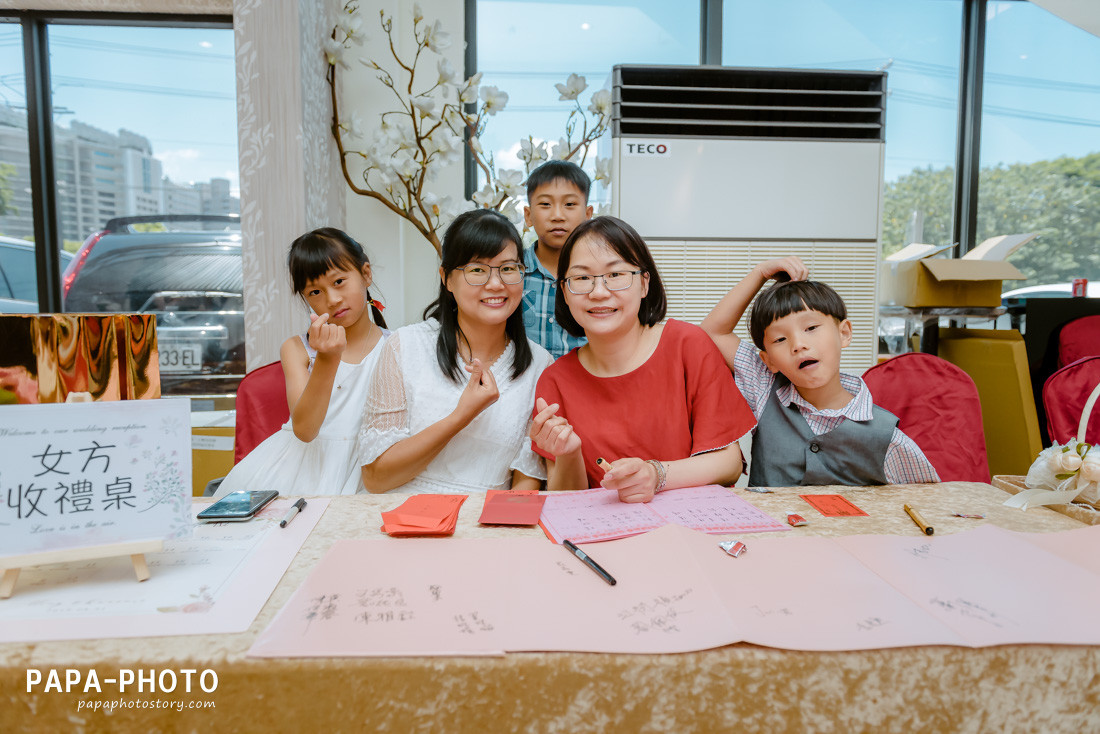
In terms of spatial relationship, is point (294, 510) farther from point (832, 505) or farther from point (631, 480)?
point (832, 505)

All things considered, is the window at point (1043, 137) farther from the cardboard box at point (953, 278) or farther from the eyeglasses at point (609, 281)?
the eyeglasses at point (609, 281)

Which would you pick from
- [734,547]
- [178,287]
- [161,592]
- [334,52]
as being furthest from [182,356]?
[734,547]

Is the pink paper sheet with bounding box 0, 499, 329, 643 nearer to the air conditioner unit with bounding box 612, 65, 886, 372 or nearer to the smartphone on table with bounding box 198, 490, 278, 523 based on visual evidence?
the smartphone on table with bounding box 198, 490, 278, 523

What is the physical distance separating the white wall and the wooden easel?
7.14ft

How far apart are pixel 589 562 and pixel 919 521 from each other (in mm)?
526

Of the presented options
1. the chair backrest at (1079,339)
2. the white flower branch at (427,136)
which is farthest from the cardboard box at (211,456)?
the chair backrest at (1079,339)

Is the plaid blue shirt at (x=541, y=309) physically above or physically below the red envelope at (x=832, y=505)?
above

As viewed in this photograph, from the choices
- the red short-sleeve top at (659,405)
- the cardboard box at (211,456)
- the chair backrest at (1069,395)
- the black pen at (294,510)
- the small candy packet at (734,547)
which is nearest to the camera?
the small candy packet at (734,547)

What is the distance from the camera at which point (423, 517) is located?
2.82 feet

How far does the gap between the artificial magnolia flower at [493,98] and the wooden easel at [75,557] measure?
2.28 metres

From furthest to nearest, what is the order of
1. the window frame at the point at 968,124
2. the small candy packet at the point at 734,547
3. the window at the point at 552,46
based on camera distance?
the window frame at the point at 968,124 < the window at the point at 552,46 < the small candy packet at the point at 734,547

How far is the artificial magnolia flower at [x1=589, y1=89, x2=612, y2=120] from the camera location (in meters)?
2.44

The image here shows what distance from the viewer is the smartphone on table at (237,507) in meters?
0.88

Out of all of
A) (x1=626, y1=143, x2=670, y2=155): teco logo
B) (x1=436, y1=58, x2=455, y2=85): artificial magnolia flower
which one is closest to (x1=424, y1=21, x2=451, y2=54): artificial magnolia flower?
(x1=436, y1=58, x2=455, y2=85): artificial magnolia flower
